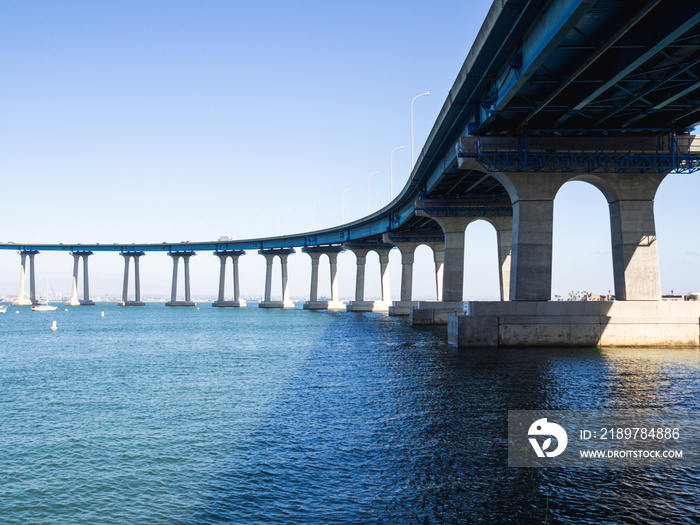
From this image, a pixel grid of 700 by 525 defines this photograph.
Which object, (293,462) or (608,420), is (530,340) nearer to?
(608,420)

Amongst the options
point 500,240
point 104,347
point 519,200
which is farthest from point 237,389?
Answer: point 500,240

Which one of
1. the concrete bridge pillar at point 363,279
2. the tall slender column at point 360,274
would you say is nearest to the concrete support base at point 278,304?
the concrete bridge pillar at point 363,279

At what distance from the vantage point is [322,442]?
17.2 metres

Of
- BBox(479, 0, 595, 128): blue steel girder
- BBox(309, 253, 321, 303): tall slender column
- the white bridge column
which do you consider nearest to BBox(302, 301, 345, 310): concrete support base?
the white bridge column

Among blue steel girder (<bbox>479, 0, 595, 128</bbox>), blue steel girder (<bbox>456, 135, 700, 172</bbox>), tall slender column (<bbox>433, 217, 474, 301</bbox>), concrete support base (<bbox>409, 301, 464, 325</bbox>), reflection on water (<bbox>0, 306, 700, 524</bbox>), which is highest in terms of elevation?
blue steel girder (<bbox>479, 0, 595, 128</bbox>)

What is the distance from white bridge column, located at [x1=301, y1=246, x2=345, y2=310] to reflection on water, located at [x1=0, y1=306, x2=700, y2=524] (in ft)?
389

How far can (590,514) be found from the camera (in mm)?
11562

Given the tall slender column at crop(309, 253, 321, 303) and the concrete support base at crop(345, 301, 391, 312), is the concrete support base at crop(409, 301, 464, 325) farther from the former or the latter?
the tall slender column at crop(309, 253, 321, 303)

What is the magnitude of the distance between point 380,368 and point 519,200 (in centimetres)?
1751

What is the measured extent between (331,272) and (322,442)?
463 ft

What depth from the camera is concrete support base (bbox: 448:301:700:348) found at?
41.8 metres

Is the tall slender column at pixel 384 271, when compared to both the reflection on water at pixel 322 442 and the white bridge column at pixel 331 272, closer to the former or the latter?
the white bridge column at pixel 331 272

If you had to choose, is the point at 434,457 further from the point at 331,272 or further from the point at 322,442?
the point at 331,272

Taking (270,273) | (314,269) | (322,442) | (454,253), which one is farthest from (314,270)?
(322,442)
